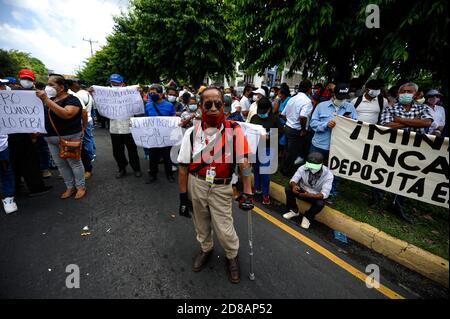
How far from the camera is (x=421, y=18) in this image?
358 centimetres

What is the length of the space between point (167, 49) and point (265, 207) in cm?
1307

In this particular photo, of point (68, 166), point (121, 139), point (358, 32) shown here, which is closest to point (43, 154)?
point (68, 166)

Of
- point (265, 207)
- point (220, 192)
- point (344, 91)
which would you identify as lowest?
point (265, 207)

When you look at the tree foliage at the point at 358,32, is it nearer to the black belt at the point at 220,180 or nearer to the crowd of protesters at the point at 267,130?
the crowd of protesters at the point at 267,130

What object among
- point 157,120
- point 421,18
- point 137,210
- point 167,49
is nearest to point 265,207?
point 137,210

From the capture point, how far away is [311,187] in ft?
11.5

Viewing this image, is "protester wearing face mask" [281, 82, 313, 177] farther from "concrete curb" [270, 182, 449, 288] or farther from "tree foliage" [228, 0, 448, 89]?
"concrete curb" [270, 182, 449, 288]

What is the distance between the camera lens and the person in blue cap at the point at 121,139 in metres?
4.62

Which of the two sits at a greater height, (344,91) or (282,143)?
(344,91)

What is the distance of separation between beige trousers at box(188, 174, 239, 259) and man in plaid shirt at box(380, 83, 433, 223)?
2882 millimetres

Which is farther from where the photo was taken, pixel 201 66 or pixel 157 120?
pixel 201 66

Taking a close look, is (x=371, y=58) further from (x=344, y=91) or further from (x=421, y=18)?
(x=344, y=91)

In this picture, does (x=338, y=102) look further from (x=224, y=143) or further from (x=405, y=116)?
(x=224, y=143)

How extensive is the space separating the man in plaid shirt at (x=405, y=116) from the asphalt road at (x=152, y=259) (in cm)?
117
